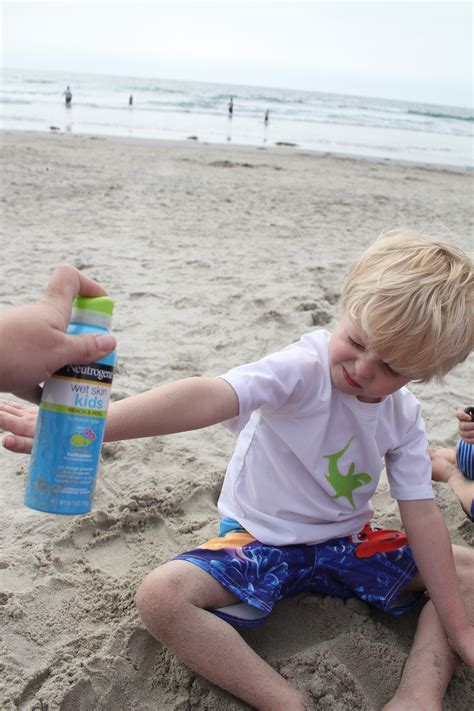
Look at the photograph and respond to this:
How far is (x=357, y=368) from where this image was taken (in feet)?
6.03

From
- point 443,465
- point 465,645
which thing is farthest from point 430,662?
point 443,465

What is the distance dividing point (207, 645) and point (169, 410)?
2.05ft

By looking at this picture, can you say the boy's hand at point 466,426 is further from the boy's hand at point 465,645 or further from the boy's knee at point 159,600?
the boy's knee at point 159,600

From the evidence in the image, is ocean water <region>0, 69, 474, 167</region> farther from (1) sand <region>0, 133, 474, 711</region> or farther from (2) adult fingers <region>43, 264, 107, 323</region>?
(2) adult fingers <region>43, 264, 107, 323</region>

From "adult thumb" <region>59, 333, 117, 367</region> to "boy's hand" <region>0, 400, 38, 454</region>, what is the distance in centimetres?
47

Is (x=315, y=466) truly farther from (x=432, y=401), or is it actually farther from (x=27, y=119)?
(x=27, y=119)

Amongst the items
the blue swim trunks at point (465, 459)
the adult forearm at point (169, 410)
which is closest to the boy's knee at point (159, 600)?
the adult forearm at point (169, 410)

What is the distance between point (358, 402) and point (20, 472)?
1.42 metres

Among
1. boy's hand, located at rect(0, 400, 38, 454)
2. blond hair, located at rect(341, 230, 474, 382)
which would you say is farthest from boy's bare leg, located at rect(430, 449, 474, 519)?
boy's hand, located at rect(0, 400, 38, 454)

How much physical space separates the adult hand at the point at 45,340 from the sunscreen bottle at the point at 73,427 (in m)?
0.03

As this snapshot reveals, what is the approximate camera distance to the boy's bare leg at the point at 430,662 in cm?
179

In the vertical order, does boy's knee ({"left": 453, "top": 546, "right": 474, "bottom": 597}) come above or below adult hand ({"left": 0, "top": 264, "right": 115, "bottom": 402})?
below

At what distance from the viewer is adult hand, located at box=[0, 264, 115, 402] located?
121cm

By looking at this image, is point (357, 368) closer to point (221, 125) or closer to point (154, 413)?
point (154, 413)
